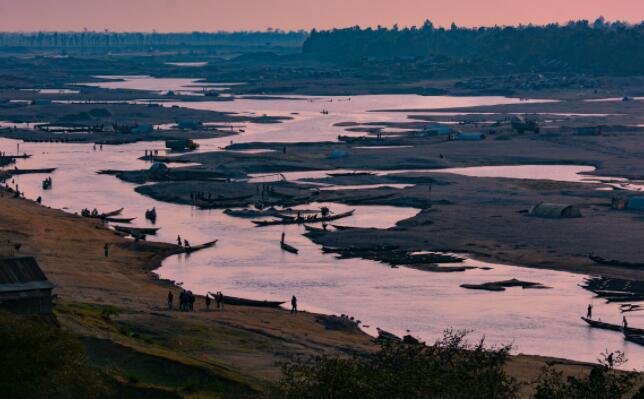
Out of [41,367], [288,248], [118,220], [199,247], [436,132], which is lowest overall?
[118,220]

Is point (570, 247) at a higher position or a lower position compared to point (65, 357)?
lower

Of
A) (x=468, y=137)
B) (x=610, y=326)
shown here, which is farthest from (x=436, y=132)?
(x=610, y=326)

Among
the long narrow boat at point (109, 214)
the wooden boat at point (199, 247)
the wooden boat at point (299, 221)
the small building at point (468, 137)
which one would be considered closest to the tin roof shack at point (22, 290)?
the wooden boat at point (199, 247)

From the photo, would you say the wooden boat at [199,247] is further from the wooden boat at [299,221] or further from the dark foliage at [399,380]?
the dark foliage at [399,380]

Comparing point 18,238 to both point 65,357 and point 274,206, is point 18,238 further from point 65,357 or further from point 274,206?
point 65,357

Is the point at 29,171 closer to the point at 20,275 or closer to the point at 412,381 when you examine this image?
the point at 20,275

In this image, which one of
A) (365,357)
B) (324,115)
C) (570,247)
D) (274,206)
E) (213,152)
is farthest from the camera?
(324,115)

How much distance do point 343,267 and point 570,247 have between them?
1035 cm

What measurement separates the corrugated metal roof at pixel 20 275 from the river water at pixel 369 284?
12.7 meters

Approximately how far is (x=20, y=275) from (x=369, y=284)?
19.3 m

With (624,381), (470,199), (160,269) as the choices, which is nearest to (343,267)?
(160,269)

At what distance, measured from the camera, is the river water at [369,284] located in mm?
41594

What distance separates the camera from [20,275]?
3212 centimetres

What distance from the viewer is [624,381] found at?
22766 millimetres
